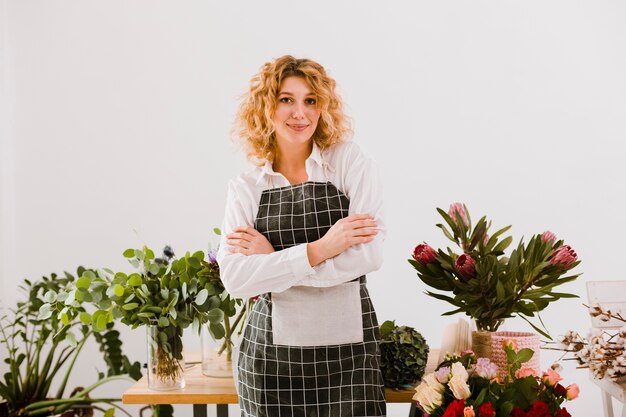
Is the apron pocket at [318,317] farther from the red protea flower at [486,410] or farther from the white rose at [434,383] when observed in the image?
the red protea flower at [486,410]

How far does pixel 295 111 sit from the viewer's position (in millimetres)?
1855

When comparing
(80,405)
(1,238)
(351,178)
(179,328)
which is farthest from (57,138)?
(351,178)

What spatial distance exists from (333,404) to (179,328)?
1.80 feet

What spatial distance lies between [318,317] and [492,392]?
0.49 m

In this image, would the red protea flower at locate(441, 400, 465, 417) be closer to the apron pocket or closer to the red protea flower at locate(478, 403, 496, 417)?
the red protea flower at locate(478, 403, 496, 417)

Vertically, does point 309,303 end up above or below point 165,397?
above

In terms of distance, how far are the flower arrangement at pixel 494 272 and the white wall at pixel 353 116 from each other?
1.15 m

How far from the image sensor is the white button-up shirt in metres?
1.70

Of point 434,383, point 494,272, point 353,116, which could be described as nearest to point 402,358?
point 434,383

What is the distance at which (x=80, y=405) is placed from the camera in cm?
294

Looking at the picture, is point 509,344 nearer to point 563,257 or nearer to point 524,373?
point 524,373

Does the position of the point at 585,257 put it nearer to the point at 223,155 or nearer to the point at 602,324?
the point at 602,324

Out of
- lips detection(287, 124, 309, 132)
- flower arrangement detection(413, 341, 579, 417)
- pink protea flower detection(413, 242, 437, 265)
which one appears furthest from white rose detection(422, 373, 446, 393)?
lips detection(287, 124, 309, 132)

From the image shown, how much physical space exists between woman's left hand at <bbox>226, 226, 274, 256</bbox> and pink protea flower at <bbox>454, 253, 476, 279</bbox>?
1.71ft
